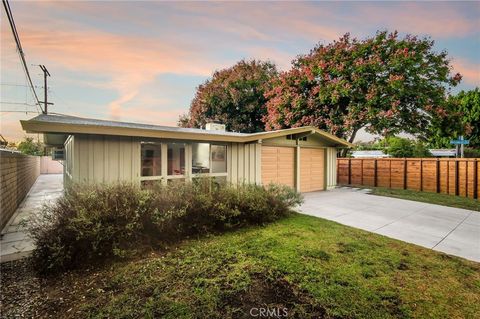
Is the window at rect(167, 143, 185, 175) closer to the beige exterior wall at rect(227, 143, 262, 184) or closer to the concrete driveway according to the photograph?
the beige exterior wall at rect(227, 143, 262, 184)

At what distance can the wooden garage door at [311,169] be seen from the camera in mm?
10305

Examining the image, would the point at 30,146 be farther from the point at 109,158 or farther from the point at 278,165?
the point at 278,165

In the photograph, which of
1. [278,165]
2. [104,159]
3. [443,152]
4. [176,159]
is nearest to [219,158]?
[176,159]

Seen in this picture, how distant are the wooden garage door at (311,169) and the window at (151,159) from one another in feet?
20.9

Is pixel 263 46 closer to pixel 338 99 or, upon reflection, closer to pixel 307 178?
pixel 338 99

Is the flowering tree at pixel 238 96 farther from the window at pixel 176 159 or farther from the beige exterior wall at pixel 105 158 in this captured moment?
the beige exterior wall at pixel 105 158

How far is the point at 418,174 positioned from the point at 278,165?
24.7ft

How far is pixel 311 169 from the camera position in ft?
35.0

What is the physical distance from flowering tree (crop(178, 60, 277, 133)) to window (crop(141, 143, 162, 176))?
1271 centimetres

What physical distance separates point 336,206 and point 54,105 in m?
21.4

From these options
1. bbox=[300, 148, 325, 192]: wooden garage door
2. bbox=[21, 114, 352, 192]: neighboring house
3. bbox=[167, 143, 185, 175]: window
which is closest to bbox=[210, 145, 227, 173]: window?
bbox=[21, 114, 352, 192]: neighboring house

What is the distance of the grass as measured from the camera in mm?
2404

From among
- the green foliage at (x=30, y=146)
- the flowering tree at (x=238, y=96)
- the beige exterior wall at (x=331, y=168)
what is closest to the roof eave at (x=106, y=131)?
the beige exterior wall at (x=331, y=168)

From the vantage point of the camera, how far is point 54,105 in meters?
Result: 17.6
